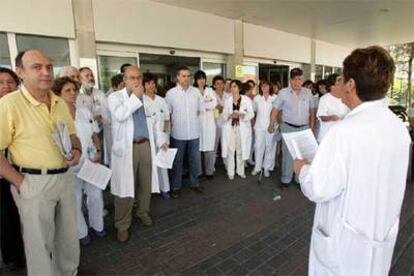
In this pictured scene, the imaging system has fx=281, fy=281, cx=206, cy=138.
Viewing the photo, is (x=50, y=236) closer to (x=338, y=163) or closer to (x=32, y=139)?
(x=32, y=139)

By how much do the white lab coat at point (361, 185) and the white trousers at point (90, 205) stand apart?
2191mm

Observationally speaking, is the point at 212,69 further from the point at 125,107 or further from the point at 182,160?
the point at 125,107

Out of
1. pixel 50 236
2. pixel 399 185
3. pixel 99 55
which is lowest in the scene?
pixel 50 236

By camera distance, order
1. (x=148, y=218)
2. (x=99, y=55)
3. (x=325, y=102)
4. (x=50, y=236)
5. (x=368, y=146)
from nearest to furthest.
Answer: (x=368, y=146)
(x=50, y=236)
(x=148, y=218)
(x=325, y=102)
(x=99, y=55)

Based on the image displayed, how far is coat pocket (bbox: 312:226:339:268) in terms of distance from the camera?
1.27 metres

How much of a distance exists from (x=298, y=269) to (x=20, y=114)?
7.74ft

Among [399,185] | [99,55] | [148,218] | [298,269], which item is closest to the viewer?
[399,185]

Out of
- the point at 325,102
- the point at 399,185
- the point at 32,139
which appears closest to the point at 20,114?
the point at 32,139

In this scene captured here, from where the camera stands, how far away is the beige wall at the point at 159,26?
5312 millimetres

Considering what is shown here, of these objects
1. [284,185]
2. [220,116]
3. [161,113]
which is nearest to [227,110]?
[220,116]

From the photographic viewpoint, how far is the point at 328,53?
39.1 ft

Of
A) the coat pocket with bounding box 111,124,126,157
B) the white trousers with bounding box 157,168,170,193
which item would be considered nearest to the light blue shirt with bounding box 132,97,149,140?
the coat pocket with bounding box 111,124,126,157

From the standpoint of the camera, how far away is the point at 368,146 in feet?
3.69

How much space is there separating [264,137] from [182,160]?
1.64m
